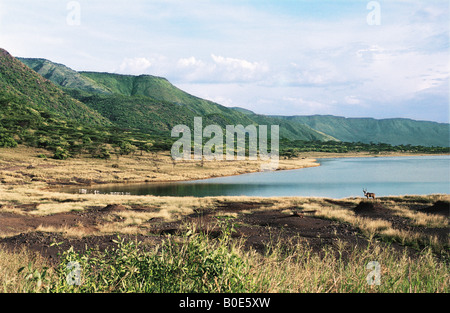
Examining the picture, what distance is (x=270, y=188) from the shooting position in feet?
183

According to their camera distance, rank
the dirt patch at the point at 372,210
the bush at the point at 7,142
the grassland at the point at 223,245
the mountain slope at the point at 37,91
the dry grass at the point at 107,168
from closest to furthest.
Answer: the grassland at the point at 223,245 < the dirt patch at the point at 372,210 < the dry grass at the point at 107,168 < the bush at the point at 7,142 < the mountain slope at the point at 37,91

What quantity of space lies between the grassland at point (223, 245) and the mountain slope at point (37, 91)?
344 feet

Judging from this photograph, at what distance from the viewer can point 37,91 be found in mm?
155500

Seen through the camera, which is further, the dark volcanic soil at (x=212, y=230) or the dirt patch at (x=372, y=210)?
the dirt patch at (x=372, y=210)

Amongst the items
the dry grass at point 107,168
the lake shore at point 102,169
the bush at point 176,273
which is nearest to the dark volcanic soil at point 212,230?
the bush at point 176,273

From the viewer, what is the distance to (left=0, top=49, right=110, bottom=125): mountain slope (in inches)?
5881

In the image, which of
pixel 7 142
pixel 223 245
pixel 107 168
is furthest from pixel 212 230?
pixel 7 142

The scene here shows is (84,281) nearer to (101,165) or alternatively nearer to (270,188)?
(270,188)

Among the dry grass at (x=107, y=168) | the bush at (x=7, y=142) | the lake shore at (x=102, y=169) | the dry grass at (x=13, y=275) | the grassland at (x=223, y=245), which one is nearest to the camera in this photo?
the dry grass at (x=13, y=275)

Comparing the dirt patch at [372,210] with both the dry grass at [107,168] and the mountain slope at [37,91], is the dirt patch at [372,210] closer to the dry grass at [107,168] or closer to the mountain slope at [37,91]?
the dry grass at [107,168]

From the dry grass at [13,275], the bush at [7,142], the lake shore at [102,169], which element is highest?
the bush at [7,142]

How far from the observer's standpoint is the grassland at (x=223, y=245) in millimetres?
4402

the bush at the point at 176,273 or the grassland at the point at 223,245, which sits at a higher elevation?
the bush at the point at 176,273
